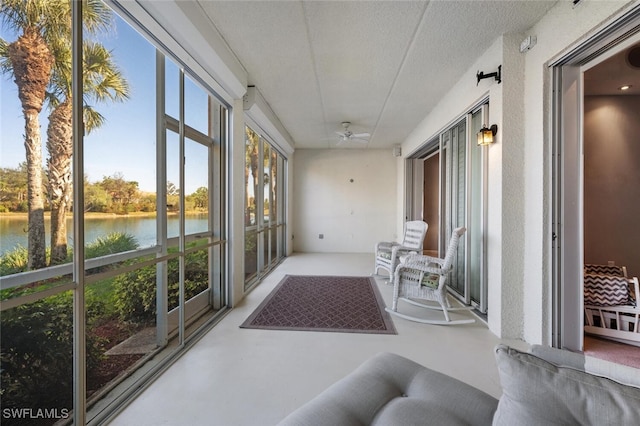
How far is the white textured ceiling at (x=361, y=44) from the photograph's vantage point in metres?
2.12

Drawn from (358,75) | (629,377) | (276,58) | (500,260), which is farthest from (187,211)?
(500,260)

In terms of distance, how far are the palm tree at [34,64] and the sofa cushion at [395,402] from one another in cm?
147

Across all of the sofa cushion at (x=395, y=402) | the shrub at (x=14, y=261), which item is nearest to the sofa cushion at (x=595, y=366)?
the sofa cushion at (x=395, y=402)

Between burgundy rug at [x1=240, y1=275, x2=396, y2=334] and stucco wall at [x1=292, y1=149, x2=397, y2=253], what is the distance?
2.84m

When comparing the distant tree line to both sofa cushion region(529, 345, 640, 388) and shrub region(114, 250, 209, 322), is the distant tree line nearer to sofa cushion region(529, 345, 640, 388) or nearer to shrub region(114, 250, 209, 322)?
shrub region(114, 250, 209, 322)

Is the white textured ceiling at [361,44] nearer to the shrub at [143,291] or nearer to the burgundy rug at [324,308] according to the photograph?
the shrub at [143,291]

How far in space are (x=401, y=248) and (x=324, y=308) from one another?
5.37ft

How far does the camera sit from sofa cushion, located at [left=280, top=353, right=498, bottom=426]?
0.91m

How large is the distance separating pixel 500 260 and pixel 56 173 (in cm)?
323

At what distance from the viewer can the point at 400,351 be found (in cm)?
222

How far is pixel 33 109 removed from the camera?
4.26ft

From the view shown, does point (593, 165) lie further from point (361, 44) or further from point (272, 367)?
point (272, 367)

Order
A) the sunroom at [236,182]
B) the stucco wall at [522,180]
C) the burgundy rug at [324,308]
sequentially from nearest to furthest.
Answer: the sunroom at [236,182], the stucco wall at [522,180], the burgundy rug at [324,308]

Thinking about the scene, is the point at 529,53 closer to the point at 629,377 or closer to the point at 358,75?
the point at 358,75
